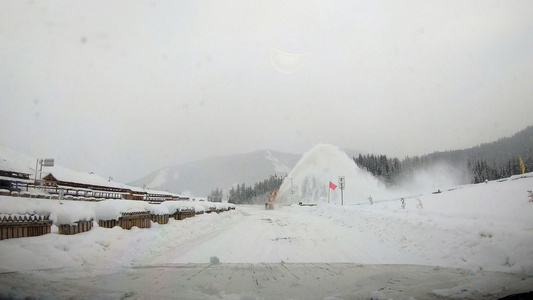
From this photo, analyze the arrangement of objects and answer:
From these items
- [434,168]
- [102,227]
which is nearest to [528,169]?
[434,168]

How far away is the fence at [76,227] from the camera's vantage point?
381 inches

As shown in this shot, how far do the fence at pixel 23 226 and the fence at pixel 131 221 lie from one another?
8.70ft

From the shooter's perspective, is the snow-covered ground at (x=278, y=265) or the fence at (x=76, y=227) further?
the fence at (x=76, y=227)

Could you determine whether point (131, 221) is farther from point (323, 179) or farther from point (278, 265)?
point (323, 179)

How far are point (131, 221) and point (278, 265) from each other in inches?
313

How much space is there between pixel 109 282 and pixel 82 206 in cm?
589

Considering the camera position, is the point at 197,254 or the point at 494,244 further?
the point at 197,254

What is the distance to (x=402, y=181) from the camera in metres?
119

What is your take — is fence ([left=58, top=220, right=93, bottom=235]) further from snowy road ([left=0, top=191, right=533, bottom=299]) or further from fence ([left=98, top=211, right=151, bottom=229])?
fence ([left=98, top=211, right=151, bottom=229])

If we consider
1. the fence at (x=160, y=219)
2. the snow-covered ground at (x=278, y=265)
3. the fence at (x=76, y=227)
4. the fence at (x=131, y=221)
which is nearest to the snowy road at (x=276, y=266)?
the snow-covered ground at (x=278, y=265)

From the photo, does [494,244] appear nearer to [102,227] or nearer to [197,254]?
[197,254]

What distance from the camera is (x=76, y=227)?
998 cm

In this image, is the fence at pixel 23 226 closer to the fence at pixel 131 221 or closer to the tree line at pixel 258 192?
the fence at pixel 131 221

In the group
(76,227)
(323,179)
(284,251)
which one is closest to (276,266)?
(284,251)
